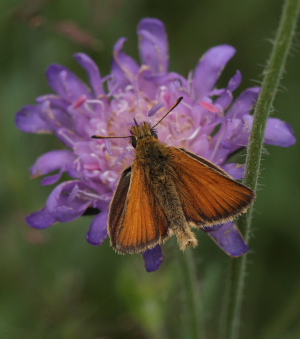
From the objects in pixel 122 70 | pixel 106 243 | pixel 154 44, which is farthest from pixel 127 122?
pixel 106 243

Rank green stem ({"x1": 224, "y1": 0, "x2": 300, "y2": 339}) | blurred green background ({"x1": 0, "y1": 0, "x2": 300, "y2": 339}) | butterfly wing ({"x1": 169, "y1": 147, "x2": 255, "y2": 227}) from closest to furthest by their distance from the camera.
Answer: green stem ({"x1": 224, "y1": 0, "x2": 300, "y2": 339}) → butterfly wing ({"x1": 169, "y1": 147, "x2": 255, "y2": 227}) → blurred green background ({"x1": 0, "y1": 0, "x2": 300, "y2": 339})

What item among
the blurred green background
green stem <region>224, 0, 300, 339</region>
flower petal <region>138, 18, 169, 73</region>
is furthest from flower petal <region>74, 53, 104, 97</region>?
green stem <region>224, 0, 300, 339</region>

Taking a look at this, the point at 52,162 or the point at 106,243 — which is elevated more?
the point at 52,162

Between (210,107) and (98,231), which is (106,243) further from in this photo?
(210,107)

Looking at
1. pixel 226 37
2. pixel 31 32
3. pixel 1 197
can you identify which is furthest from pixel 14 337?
pixel 226 37

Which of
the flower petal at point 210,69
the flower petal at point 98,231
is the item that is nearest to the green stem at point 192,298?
the flower petal at point 98,231

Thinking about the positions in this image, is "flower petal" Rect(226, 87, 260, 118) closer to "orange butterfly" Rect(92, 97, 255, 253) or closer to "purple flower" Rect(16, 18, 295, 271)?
"purple flower" Rect(16, 18, 295, 271)

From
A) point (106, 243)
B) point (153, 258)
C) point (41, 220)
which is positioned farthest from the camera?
point (106, 243)
